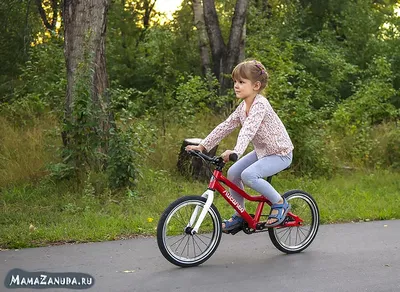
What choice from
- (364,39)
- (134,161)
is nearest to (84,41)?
(134,161)

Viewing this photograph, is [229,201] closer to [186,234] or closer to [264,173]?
[264,173]

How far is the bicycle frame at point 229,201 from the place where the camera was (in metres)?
7.06

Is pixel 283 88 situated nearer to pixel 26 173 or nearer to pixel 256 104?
pixel 26 173

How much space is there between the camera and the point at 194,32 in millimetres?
28391

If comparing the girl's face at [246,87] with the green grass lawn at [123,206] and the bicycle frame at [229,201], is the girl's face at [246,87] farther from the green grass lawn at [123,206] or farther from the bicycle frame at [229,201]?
the green grass lawn at [123,206]

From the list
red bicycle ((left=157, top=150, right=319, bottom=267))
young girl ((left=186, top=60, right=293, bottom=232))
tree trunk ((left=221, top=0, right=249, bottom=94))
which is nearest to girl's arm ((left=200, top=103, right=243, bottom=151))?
young girl ((left=186, top=60, right=293, bottom=232))

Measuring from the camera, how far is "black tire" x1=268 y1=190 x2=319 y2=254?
7871mm

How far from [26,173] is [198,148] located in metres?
5.34

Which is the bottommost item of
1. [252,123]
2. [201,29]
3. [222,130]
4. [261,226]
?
[261,226]

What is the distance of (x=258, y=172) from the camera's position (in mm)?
7324

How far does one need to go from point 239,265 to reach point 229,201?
23.7 inches

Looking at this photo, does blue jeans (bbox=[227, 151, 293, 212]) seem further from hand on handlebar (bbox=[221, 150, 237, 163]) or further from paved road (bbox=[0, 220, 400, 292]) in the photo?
paved road (bbox=[0, 220, 400, 292])

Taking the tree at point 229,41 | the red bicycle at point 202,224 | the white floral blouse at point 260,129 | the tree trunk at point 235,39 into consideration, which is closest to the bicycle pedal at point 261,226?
the red bicycle at point 202,224

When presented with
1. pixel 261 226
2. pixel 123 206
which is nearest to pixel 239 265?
pixel 261 226
